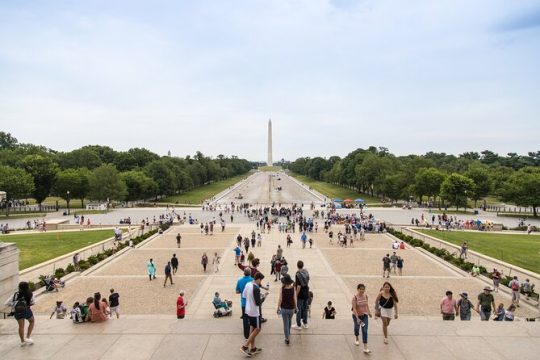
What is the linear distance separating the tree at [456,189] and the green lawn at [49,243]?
5262 centimetres

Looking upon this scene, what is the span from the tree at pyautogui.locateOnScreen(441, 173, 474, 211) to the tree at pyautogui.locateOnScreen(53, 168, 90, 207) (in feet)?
206

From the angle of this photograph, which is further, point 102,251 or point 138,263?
point 102,251

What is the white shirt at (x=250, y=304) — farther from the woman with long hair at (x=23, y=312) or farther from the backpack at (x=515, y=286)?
the backpack at (x=515, y=286)

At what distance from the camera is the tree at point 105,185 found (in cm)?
6845

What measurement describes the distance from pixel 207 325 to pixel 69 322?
12.9ft

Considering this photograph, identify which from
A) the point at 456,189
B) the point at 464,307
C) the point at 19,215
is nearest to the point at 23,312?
the point at 464,307

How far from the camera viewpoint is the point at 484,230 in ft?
151

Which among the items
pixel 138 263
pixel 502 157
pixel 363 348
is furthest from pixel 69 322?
pixel 502 157

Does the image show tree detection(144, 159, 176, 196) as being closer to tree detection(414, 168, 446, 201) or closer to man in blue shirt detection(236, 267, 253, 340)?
tree detection(414, 168, 446, 201)

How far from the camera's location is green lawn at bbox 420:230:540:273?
92.7 ft

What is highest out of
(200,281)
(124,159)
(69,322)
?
(124,159)

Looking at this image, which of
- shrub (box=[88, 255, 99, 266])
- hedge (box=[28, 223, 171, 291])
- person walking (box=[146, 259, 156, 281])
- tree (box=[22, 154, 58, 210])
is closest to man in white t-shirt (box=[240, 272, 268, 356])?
person walking (box=[146, 259, 156, 281])

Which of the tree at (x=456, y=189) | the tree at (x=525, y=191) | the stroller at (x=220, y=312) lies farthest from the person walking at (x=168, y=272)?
the tree at (x=525, y=191)

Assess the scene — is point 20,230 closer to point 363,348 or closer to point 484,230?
point 363,348
